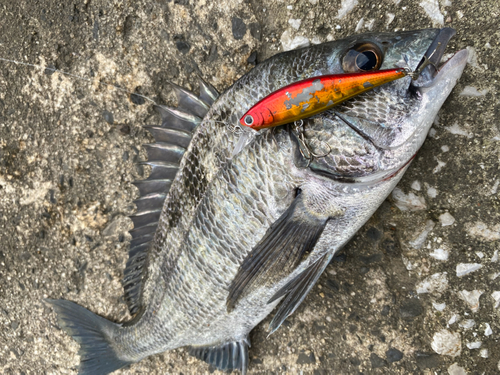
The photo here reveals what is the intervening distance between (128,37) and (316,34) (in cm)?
101

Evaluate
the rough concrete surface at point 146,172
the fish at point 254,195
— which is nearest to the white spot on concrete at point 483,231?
the rough concrete surface at point 146,172

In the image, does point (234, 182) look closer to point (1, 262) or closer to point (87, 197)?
point (87, 197)

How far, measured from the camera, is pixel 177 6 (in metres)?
1.77

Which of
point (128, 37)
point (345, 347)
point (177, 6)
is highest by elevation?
point (177, 6)

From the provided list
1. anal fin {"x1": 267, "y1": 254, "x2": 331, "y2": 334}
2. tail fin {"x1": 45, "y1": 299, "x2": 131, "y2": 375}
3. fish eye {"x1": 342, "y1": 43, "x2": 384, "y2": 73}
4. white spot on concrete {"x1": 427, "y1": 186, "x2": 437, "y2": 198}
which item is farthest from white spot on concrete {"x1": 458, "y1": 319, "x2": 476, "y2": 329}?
tail fin {"x1": 45, "y1": 299, "x2": 131, "y2": 375}

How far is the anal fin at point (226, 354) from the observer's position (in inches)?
72.4

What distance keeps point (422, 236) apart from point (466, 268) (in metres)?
0.22

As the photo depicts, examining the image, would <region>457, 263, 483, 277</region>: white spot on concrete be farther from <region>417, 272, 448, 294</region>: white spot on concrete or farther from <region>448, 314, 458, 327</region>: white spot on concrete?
<region>448, 314, 458, 327</region>: white spot on concrete

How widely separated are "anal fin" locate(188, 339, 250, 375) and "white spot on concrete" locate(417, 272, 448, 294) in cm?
96

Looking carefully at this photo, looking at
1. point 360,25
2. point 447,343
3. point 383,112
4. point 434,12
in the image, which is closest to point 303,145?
point 383,112

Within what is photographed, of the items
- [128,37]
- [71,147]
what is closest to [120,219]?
[71,147]

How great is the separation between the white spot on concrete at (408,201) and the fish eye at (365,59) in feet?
2.12

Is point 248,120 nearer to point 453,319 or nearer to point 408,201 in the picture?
point 408,201

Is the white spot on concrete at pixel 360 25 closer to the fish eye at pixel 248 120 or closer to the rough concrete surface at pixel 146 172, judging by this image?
the rough concrete surface at pixel 146 172
